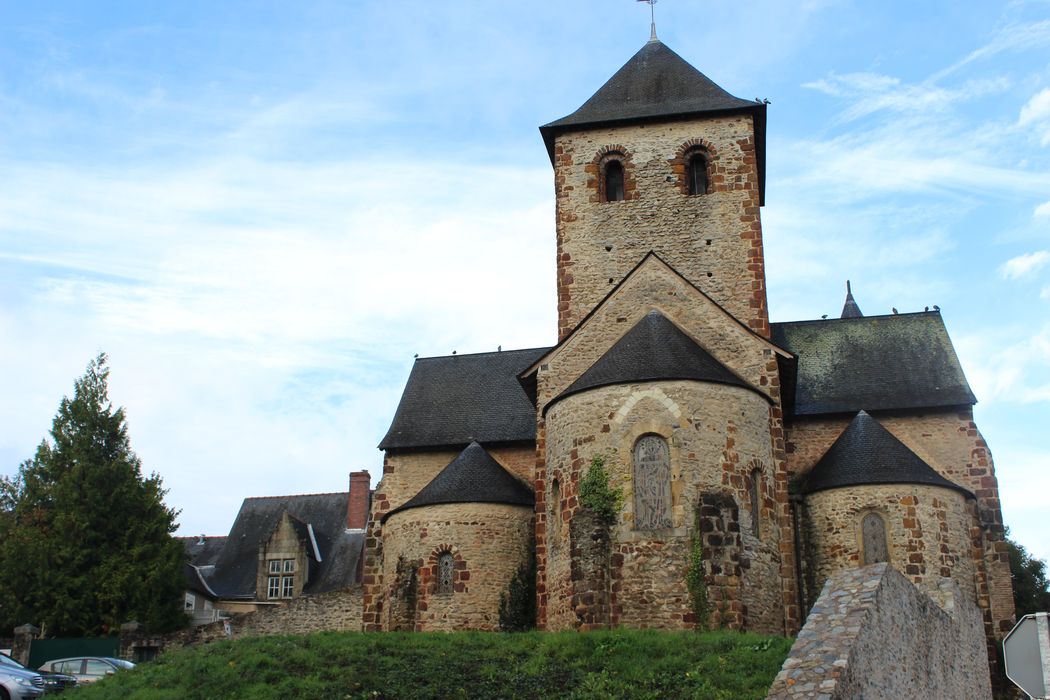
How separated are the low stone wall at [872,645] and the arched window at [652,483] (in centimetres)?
622

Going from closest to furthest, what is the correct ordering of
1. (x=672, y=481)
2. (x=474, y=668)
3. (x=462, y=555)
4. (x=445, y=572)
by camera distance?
(x=474, y=668)
(x=672, y=481)
(x=462, y=555)
(x=445, y=572)

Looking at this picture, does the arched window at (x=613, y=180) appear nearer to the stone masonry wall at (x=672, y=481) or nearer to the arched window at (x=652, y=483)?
the stone masonry wall at (x=672, y=481)

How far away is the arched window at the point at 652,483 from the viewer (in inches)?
768

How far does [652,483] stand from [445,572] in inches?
249

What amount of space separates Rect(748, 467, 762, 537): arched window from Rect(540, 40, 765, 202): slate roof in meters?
10.2

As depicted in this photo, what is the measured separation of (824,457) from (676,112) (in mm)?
9351

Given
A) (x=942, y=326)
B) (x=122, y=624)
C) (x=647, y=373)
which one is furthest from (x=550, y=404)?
(x=122, y=624)

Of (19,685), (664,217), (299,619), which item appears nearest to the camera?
(19,685)

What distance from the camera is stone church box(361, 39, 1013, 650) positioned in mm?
19594

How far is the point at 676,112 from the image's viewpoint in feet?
86.4

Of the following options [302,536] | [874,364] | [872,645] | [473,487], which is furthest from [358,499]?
[872,645]

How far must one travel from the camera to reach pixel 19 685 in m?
17.4

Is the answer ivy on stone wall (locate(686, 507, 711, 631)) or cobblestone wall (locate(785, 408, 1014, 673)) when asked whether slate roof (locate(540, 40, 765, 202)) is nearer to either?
cobblestone wall (locate(785, 408, 1014, 673))

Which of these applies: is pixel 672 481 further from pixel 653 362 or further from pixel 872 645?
pixel 872 645
